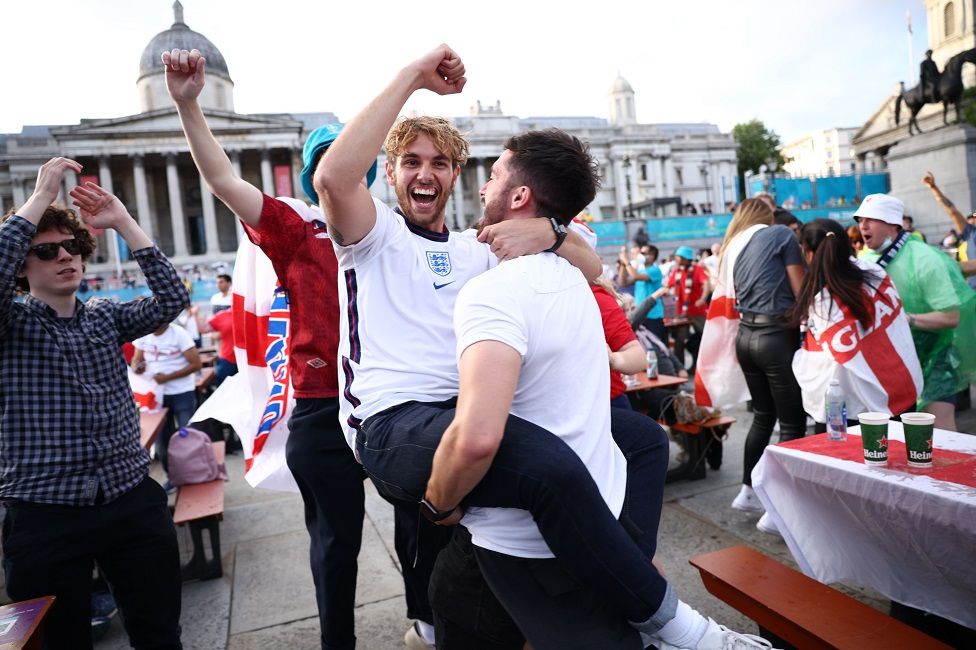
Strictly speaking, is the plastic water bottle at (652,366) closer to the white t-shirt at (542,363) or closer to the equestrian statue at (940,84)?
the white t-shirt at (542,363)

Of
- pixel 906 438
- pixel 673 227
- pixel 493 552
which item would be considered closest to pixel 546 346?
pixel 493 552

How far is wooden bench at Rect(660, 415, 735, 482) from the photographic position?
536 cm

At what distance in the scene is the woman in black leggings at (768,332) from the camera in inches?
164

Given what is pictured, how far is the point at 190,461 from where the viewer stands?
484cm

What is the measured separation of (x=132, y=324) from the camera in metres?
2.73

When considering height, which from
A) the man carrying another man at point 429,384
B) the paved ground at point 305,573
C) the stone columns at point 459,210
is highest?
the stone columns at point 459,210

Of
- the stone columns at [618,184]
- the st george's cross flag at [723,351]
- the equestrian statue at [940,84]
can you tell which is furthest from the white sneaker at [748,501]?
the stone columns at [618,184]

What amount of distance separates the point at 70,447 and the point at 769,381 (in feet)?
12.9

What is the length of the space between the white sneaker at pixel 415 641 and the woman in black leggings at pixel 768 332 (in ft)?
8.05

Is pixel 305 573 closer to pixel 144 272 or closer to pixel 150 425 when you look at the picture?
pixel 150 425

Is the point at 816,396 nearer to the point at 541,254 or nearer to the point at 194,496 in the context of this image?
the point at 541,254

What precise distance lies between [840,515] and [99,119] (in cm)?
6038

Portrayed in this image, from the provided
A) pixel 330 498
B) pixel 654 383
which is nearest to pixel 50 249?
pixel 330 498

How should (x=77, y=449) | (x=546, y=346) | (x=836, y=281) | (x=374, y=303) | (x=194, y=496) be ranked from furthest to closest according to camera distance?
(x=194, y=496) → (x=836, y=281) → (x=77, y=449) → (x=374, y=303) → (x=546, y=346)
